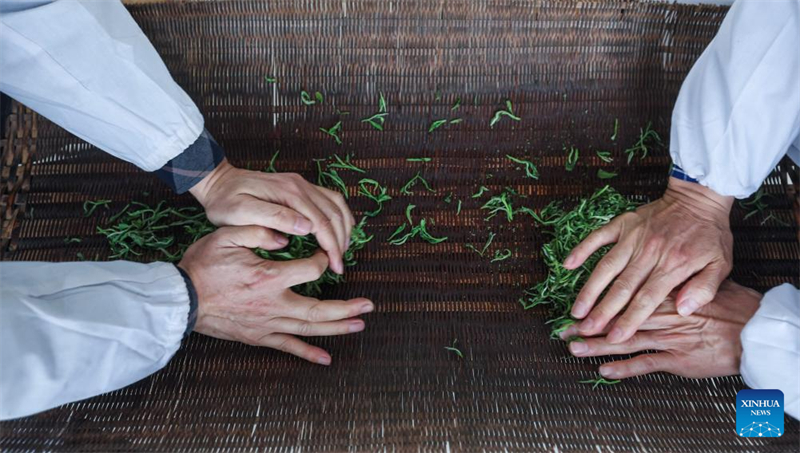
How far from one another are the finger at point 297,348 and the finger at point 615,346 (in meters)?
0.39

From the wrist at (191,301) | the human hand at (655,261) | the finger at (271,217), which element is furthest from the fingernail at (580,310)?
the wrist at (191,301)

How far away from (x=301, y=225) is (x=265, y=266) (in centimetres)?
8

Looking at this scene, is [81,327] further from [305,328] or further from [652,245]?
[652,245]

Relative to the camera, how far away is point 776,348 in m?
0.80

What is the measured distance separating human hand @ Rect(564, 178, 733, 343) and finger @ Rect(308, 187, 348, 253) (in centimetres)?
37

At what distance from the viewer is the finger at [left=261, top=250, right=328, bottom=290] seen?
2.91 ft

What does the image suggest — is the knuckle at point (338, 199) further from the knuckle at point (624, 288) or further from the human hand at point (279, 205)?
the knuckle at point (624, 288)

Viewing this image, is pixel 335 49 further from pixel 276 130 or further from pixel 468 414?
pixel 468 414

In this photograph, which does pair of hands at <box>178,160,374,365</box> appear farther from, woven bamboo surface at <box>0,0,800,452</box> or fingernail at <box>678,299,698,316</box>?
fingernail at <box>678,299,698,316</box>

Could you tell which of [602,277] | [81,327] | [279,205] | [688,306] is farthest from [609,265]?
[81,327]

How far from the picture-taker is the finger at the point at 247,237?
2.90 feet

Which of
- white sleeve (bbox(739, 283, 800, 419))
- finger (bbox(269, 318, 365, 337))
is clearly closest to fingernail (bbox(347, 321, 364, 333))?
finger (bbox(269, 318, 365, 337))

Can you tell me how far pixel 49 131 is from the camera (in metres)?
1.09

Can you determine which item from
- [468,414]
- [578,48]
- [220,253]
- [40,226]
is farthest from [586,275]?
[40,226]
